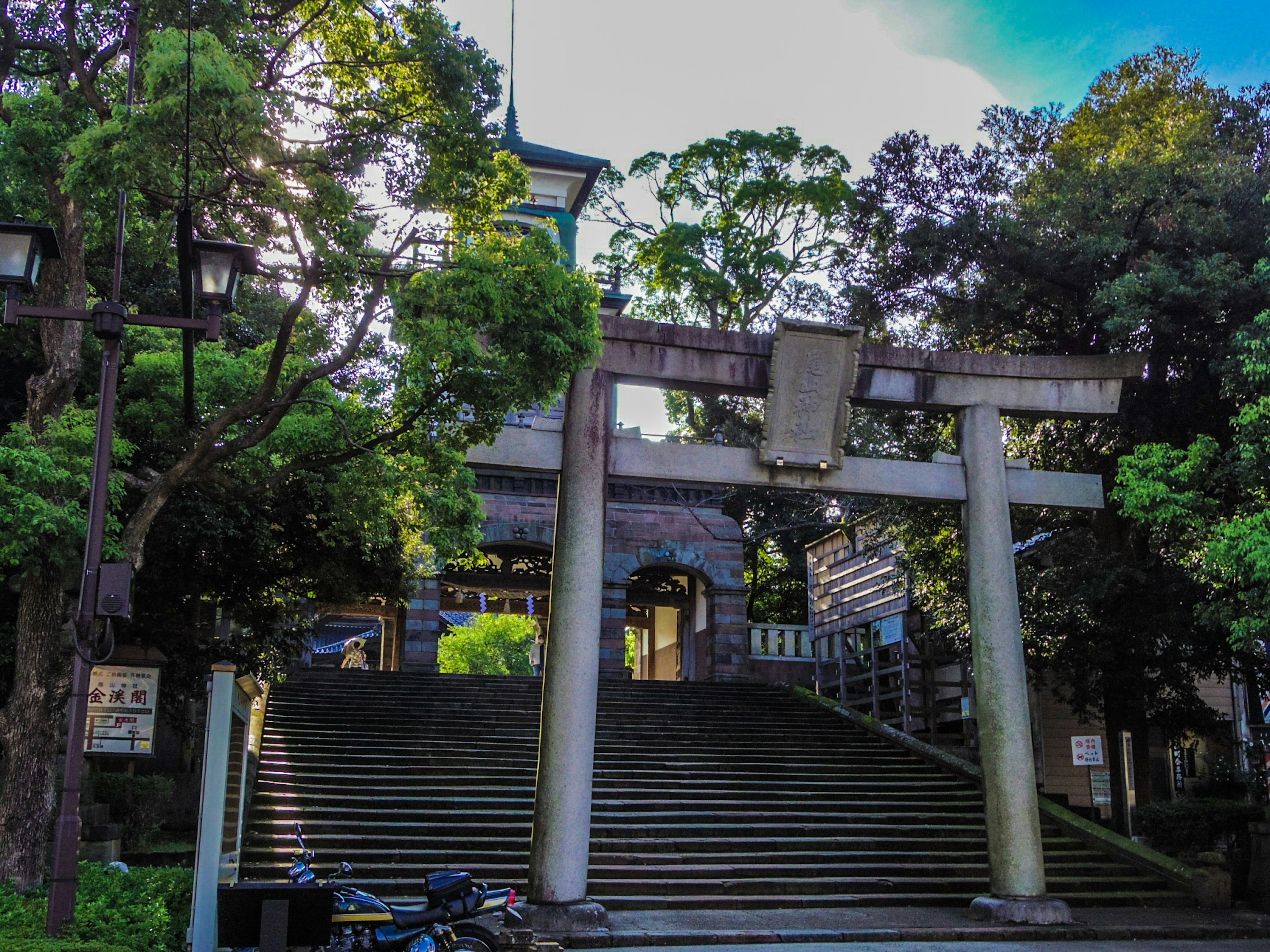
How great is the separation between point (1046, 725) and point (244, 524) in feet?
49.7

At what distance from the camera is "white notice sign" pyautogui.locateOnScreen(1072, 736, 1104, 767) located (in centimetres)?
1353

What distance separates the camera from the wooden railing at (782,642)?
79.5ft

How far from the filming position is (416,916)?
816 centimetres

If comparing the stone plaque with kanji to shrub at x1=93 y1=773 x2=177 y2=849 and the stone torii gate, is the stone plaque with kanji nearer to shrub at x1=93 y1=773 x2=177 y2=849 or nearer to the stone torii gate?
the stone torii gate

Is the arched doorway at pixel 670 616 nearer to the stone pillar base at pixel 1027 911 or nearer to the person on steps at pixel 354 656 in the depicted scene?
the person on steps at pixel 354 656

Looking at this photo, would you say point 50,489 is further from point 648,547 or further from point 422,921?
point 648,547

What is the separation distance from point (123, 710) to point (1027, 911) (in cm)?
934

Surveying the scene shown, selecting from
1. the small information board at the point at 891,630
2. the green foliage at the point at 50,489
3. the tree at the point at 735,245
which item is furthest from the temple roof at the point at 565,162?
the green foliage at the point at 50,489

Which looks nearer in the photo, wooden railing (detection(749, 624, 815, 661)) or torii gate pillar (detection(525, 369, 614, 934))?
torii gate pillar (detection(525, 369, 614, 934))

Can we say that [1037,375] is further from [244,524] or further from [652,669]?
[652,669]

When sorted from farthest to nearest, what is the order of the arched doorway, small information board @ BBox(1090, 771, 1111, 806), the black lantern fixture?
the arched doorway, small information board @ BBox(1090, 771, 1111, 806), the black lantern fixture

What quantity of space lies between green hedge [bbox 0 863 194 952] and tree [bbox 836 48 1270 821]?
10.8 metres

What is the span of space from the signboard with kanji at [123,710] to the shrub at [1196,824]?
42.0 feet

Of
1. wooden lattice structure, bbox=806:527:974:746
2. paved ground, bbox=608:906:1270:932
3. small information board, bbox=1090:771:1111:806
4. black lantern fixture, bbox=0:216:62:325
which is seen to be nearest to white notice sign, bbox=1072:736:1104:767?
paved ground, bbox=608:906:1270:932
